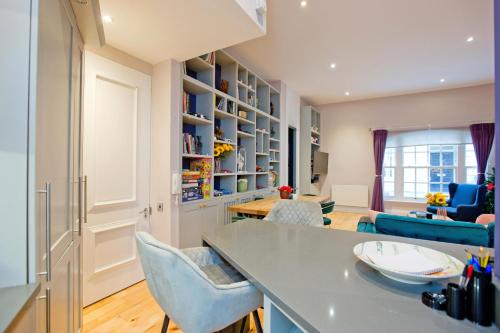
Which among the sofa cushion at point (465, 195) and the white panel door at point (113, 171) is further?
the sofa cushion at point (465, 195)

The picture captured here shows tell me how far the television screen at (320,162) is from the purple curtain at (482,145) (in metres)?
3.17

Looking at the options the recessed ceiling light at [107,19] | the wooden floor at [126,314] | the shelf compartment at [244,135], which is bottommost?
the wooden floor at [126,314]

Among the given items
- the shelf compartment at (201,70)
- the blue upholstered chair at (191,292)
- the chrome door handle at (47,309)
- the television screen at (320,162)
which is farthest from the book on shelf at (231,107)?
the television screen at (320,162)

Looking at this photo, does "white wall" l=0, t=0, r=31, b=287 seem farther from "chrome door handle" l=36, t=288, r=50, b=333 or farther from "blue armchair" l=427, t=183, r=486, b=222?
Answer: "blue armchair" l=427, t=183, r=486, b=222

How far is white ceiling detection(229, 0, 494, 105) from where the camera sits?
108 inches

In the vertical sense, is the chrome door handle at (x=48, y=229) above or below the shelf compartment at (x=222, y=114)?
below

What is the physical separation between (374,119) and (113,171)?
20.6ft

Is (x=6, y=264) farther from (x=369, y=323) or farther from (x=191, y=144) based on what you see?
(x=191, y=144)

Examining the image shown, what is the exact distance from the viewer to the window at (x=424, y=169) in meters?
5.66

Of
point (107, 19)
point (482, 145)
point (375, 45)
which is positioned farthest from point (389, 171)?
point (107, 19)

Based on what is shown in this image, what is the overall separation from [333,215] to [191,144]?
470 centimetres

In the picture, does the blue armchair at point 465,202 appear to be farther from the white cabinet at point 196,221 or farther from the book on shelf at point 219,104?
the book on shelf at point 219,104

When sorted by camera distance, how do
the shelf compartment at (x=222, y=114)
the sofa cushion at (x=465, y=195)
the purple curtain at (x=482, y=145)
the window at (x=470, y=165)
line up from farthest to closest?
the window at (x=470, y=165)
the purple curtain at (x=482, y=145)
the sofa cushion at (x=465, y=195)
the shelf compartment at (x=222, y=114)

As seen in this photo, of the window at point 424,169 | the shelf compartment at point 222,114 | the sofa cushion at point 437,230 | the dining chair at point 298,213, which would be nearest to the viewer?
the sofa cushion at point 437,230
